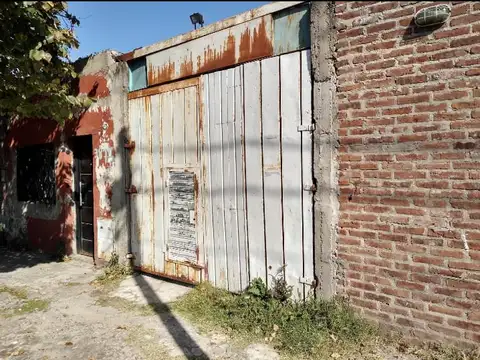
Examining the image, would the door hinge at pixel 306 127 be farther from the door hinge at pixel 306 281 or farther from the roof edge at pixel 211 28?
the door hinge at pixel 306 281

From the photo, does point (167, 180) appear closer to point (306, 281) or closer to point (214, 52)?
point (214, 52)

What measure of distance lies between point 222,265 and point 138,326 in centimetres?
119

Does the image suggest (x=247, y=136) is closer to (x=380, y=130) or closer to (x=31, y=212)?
(x=380, y=130)

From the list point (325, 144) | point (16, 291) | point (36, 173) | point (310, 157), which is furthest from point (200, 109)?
point (36, 173)

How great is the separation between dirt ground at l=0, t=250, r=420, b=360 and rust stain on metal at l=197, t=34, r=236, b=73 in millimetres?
3010

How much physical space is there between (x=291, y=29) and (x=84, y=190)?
469cm

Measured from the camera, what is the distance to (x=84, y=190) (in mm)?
6250

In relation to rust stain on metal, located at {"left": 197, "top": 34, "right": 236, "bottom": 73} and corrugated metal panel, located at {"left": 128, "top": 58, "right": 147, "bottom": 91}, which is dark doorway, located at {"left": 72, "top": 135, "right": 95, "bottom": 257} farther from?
rust stain on metal, located at {"left": 197, "top": 34, "right": 236, "bottom": 73}

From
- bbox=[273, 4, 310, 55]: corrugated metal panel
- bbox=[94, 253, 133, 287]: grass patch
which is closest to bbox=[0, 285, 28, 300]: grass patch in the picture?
bbox=[94, 253, 133, 287]: grass patch

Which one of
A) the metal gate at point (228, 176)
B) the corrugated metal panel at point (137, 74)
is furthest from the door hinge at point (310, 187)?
the corrugated metal panel at point (137, 74)

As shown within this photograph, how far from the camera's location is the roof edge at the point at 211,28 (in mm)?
3660

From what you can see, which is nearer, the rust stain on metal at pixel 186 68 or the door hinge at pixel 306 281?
the door hinge at pixel 306 281

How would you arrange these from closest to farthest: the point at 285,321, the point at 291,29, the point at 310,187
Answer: the point at 285,321 < the point at 310,187 < the point at 291,29

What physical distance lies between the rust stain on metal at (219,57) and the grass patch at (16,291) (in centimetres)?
389
